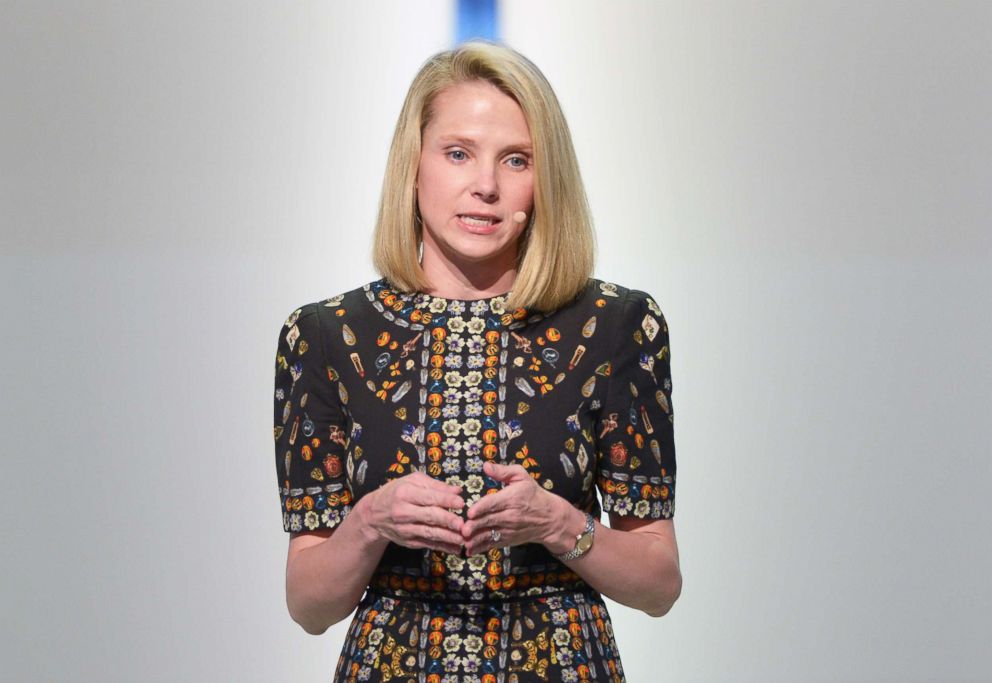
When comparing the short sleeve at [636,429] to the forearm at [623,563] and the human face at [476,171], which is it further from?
the human face at [476,171]


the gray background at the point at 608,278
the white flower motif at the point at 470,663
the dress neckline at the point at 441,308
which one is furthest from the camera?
the gray background at the point at 608,278

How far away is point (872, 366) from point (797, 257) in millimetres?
259

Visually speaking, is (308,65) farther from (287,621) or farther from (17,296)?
(287,621)

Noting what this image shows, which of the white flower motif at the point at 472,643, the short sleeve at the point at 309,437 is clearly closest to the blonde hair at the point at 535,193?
the short sleeve at the point at 309,437

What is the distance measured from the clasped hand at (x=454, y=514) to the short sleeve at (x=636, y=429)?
0.18 m

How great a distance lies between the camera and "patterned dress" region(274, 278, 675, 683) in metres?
1.75

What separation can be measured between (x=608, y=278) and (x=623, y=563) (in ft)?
4.40

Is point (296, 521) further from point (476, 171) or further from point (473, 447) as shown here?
point (476, 171)

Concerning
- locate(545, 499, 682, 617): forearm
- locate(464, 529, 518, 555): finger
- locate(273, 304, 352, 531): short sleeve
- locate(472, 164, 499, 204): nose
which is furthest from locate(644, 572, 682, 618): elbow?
locate(472, 164, 499, 204): nose

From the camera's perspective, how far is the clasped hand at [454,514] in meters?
1.60

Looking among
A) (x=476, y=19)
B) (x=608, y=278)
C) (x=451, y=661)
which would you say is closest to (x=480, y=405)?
(x=451, y=661)

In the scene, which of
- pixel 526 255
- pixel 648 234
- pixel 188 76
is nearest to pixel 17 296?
pixel 188 76

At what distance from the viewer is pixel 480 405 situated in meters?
1.78

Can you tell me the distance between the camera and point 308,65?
9.66 feet
